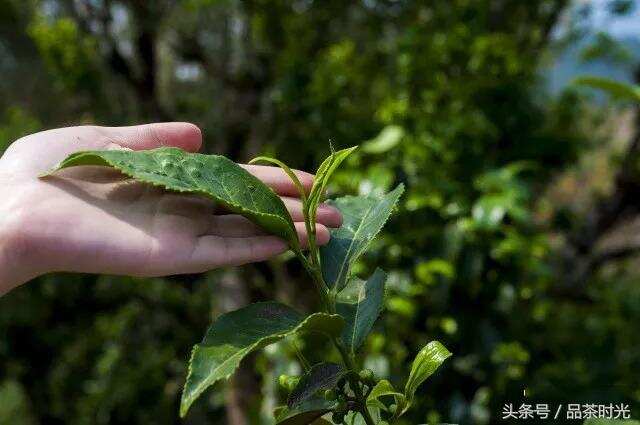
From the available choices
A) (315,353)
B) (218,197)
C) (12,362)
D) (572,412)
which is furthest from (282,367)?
(12,362)

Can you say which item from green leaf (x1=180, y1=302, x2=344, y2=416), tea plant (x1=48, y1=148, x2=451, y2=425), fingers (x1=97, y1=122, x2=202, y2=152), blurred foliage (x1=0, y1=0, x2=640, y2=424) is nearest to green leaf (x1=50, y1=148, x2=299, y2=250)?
tea plant (x1=48, y1=148, x2=451, y2=425)

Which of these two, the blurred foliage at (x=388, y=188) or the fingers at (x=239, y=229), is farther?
the blurred foliage at (x=388, y=188)

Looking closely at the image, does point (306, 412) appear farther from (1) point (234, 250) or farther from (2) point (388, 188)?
(2) point (388, 188)

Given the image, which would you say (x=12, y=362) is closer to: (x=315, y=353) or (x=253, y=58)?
(x=253, y=58)

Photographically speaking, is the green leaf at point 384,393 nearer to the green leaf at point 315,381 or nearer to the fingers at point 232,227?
the green leaf at point 315,381

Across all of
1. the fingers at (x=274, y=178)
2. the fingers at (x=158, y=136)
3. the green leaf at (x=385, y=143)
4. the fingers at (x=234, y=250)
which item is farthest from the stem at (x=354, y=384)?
the green leaf at (x=385, y=143)
